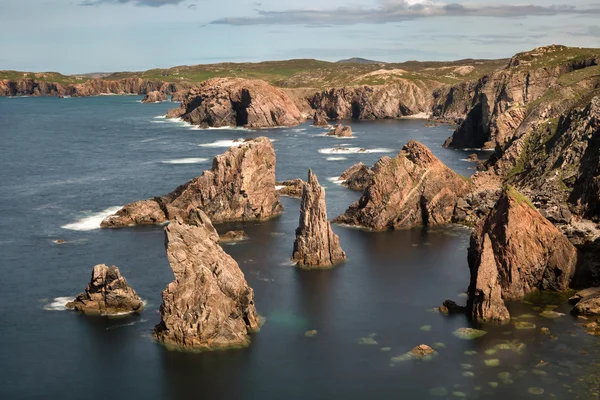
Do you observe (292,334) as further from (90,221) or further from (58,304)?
(90,221)

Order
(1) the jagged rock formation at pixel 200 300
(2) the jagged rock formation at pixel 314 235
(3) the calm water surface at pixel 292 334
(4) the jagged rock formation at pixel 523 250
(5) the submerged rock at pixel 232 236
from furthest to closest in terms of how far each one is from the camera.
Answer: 1. (5) the submerged rock at pixel 232 236
2. (2) the jagged rock formation at pixel 314 235
3. (4) the jagged rock formation at pixel 523 250
4. (1) the jagged rock formation at pixel 200 300
5. (3) the calm water surface at pixel 292 334

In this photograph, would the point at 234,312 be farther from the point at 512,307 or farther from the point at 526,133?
the point at 526,133

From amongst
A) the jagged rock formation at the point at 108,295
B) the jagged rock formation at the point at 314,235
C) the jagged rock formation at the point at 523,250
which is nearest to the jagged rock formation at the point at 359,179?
the jagged rock formation at the point at 314,235

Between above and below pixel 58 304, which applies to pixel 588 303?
above

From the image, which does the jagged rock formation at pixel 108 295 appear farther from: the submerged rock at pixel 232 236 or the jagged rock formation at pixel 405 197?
the jagged rock formation at pixel 405 197

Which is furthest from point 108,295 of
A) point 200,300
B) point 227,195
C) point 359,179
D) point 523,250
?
point 359,179

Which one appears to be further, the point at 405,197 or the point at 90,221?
the point at 90,221

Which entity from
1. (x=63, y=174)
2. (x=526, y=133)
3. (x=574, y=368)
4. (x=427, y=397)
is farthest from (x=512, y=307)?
(x=63, y=174)
